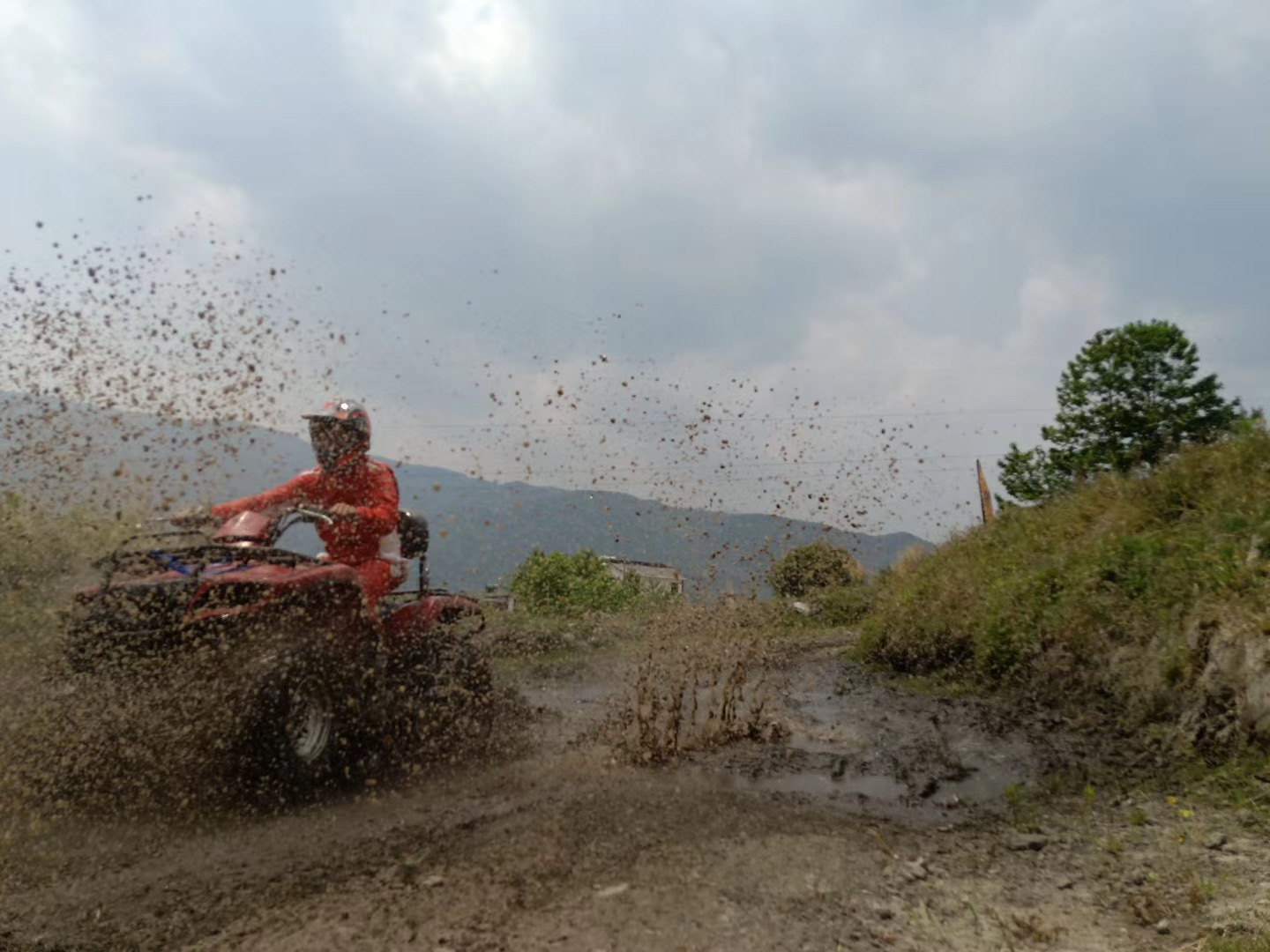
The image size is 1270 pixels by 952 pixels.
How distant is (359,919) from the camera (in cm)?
347

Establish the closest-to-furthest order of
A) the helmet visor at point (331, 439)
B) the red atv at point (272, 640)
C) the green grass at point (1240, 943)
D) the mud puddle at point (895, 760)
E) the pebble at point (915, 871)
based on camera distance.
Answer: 1. the green grass at point (1240, 943)
2. the pebble at point (915, 871)
3. the red atv at point (272, 640)
4. the mud puddle at point (895, 760)
5. the helmet visor at point (331, 439)

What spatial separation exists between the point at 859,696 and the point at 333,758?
5387 millimetres

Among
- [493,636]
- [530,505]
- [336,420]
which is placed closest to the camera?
[336,420]

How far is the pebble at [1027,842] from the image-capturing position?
4.38 meters

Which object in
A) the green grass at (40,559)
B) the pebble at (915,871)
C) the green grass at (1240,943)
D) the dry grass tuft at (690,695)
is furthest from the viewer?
the dry grass tuft at (690,695)

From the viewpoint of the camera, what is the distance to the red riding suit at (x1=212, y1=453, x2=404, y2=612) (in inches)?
237

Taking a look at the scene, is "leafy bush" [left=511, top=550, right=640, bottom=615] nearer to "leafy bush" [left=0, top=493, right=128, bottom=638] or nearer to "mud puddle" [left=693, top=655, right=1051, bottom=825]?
"leafy bush" [left=0, top=493, right=128, bottom=638]

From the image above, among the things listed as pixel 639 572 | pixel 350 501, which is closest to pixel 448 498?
pixel 350 501

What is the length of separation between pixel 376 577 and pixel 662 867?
313cm

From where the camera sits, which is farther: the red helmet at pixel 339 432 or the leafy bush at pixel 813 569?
the leafy bush at pixel 813 569

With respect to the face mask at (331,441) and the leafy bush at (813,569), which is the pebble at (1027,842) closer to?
the face mask at (331,441)

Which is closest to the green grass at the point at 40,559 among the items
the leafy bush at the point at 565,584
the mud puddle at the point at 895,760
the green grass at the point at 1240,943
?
the mud puddle at the point at 895,760

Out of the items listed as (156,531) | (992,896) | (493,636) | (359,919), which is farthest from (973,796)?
(493,636)

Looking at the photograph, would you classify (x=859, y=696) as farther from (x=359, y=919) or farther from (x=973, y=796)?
(x=359, y=919)
